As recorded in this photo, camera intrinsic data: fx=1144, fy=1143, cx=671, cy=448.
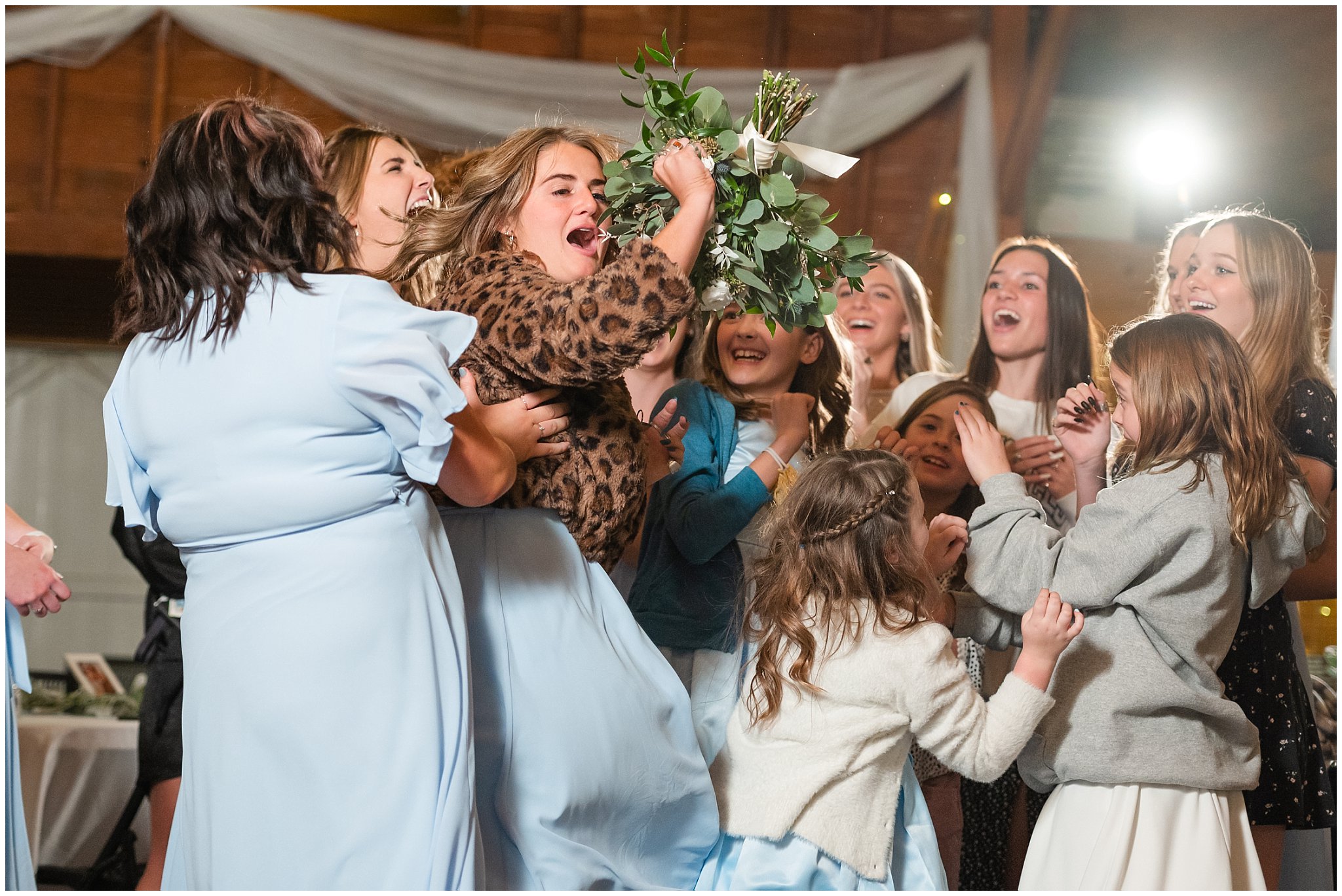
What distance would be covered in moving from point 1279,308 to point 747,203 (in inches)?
50.1

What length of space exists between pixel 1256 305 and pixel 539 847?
1.87 m

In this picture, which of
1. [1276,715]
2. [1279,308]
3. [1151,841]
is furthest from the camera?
[1279,308]

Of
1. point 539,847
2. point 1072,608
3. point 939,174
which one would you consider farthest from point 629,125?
point 539,847

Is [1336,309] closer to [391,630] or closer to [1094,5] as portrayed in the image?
[1094,5]

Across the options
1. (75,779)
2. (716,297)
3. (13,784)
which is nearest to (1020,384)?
(716,297)

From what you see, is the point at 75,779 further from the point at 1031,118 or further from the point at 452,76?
the point at 1031,118

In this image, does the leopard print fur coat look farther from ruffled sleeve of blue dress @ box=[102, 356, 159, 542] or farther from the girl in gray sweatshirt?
the girl in gray sweatshirt

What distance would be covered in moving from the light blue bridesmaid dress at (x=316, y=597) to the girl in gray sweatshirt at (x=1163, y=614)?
1.08m

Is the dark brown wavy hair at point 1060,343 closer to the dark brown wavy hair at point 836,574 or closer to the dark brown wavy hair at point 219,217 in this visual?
the dark brown wavy hair at point 836,574

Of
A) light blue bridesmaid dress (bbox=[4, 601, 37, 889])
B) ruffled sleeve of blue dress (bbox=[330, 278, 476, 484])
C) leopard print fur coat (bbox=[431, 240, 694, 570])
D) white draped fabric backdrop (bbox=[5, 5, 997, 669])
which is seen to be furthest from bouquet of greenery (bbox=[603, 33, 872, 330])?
white draped fabric backdrop (bbox=[5, 5, 997, 669])

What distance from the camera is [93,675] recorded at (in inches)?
169

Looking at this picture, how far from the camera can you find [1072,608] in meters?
1.95

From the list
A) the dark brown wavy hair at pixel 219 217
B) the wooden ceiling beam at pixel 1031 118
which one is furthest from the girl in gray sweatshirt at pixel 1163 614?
the wooden ceiling beam at pixel 1031 118

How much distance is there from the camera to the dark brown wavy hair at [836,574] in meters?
1.90
